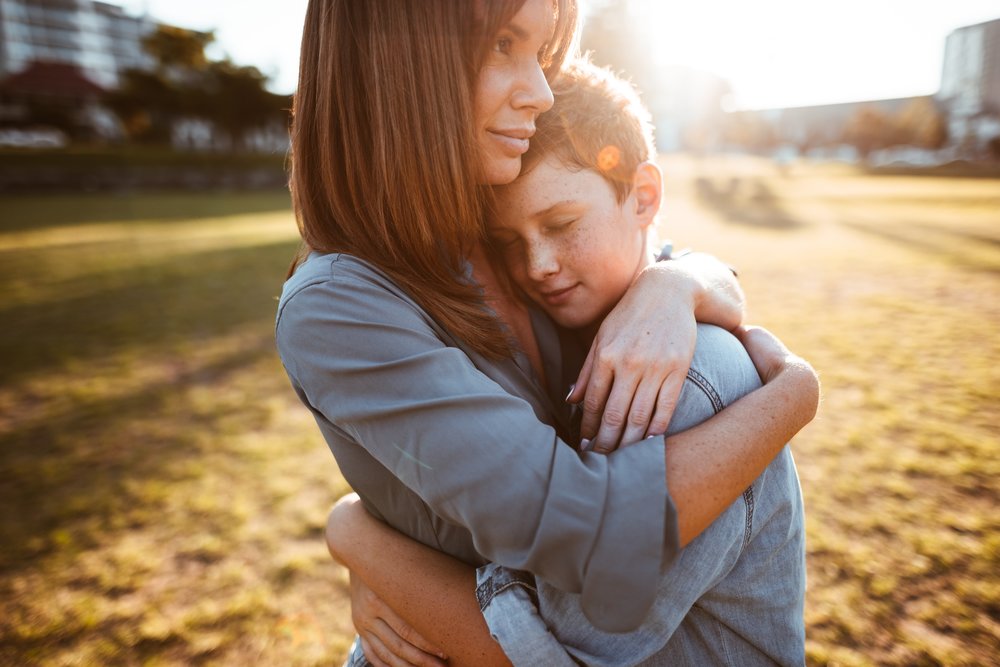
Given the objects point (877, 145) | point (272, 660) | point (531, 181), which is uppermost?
point (877, 145)

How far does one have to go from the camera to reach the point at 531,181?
1.83 meters

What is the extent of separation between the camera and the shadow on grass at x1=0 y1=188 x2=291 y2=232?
68.1 ft

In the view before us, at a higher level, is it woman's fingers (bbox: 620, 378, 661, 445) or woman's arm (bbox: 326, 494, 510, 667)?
woman's fingers (bbox: 620, 378, 661, 445)

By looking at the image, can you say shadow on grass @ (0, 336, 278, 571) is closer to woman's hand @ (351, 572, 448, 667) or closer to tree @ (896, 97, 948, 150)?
woman's hand @ (351, 572, 448, 667)

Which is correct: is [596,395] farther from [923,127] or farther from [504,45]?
[923,127]

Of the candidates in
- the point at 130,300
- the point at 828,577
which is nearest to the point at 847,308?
the point at 828,577

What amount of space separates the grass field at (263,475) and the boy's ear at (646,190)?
2226 mm

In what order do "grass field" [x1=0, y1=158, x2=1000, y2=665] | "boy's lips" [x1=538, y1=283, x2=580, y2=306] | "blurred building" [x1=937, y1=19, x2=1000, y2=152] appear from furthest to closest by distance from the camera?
"blurred building" [x1=937, y1=19, x2=1000, y2=152] < "grass field" [x1=0, y1=158, x2=1000, y2=665] < "boy's lips" [x1=538, y1=283, x2=580, y2=306]

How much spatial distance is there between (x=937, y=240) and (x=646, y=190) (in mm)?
14159

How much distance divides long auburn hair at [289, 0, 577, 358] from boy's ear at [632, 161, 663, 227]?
741 millimetres

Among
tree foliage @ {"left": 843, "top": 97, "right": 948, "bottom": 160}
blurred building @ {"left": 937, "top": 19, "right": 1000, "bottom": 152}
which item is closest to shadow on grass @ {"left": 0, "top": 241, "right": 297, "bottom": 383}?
tree foliage @ {"left": 843, "top": 97, "right": 948, "bottom": 160}

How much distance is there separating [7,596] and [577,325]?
11.7ft

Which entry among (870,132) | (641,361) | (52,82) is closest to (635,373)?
(641,361)

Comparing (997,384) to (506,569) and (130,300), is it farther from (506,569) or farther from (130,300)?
(130,300)
